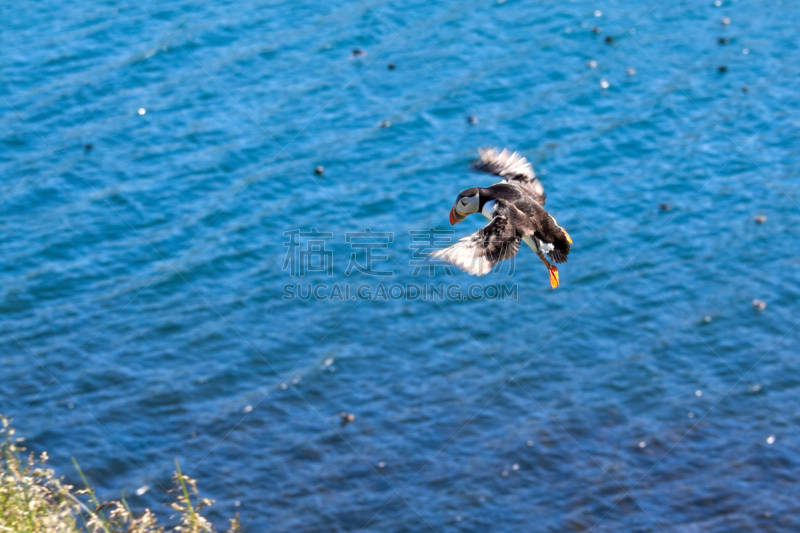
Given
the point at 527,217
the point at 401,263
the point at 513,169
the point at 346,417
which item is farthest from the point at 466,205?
the point at 401,263

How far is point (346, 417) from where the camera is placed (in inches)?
403

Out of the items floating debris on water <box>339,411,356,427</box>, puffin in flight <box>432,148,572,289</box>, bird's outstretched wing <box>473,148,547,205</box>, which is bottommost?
floating debris on water <box>339,411,356,427</box>

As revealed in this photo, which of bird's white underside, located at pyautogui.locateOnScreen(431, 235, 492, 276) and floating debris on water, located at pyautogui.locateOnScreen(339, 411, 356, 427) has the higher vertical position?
bird's white underside, located at pyautogui.locateOnScreen(431, 235, 492, 276)

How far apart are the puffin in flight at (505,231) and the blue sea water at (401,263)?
4207 millimetres

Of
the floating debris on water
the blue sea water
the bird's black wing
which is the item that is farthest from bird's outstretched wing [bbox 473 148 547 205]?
the floating debris on water

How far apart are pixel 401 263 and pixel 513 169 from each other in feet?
17.9

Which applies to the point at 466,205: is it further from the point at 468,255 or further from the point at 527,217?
the point at 468,255

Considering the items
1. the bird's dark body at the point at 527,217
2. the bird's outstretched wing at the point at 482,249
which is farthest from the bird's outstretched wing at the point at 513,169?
the bird's outstretched wing at the point at 482,249

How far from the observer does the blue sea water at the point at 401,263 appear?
9672 millimetres

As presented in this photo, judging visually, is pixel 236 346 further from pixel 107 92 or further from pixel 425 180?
pixel 107 92

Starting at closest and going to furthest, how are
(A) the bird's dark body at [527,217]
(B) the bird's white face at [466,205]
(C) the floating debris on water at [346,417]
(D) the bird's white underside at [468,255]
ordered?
(D) the bird's white underside at [468,255]
(A) the bird's dark body at [527,217]
(B) the bird's white face at [466,205]
(C) the floating debris on water at [346,417]

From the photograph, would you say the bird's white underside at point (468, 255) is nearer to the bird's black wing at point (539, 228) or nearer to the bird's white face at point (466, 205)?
the bird's black wing at point (539, 228)

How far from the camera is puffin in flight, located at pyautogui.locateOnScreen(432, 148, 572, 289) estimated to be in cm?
567

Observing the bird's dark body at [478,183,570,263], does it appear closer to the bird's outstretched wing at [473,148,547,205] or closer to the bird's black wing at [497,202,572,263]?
the bird's black wing at [497,202,572,263]
